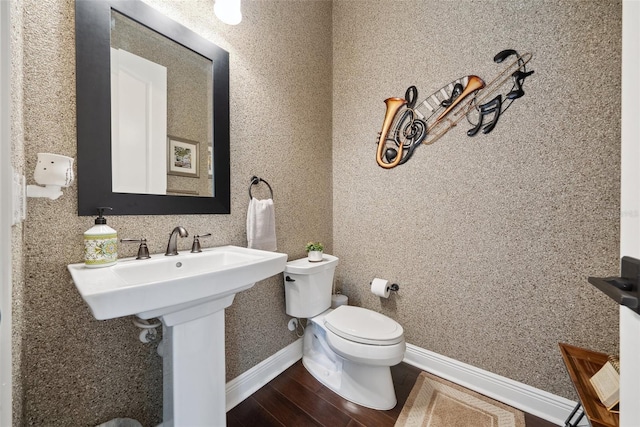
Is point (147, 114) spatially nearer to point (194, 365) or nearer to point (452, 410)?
point (194, 365)

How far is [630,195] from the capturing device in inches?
17.8

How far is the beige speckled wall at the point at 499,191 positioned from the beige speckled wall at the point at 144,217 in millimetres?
529

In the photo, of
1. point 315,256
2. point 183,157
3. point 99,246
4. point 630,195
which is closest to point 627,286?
point 630,195

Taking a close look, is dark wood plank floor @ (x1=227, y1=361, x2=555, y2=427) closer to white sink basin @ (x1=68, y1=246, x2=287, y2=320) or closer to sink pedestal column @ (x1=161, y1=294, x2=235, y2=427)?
sink pedestal column @ (x1=161, y1=294, x2=235, y2=427)

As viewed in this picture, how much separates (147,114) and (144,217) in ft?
1.49

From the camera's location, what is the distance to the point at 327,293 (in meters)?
1.56

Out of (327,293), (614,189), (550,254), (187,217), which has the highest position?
(614,189)

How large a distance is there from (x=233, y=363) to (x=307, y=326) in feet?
1.74

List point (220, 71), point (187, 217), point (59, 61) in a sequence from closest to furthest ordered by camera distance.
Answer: point (59, 61) → point (187, 217) → point (220, 71)

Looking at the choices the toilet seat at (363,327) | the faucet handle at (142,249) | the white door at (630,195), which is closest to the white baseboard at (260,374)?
the toilet seat at (363,327)

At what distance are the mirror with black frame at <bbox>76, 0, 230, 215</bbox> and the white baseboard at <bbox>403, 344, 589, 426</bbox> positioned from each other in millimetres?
1583

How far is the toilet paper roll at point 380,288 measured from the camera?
1.61 metres

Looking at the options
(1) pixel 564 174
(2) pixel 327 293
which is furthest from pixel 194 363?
(1) pixel 564 174

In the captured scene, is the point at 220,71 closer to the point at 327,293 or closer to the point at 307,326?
the point at 327,293
